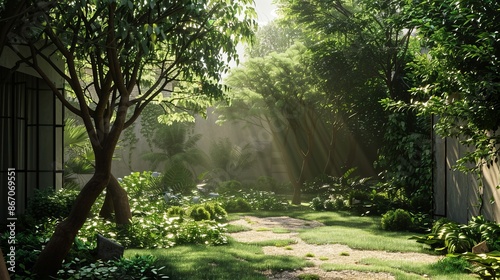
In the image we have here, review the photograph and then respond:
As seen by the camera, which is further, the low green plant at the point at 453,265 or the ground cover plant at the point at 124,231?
the low green plant at the point at 453,265

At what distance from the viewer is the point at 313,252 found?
33.2 ft

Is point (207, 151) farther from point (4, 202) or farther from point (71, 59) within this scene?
point (71, 59)

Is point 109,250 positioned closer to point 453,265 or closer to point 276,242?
point 276,242

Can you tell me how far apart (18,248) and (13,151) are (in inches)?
163

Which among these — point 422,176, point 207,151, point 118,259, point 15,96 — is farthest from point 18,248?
point 207,151

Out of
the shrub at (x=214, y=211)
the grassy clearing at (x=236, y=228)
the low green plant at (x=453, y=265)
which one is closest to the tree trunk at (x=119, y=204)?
the grassy clearing at (x=236, y=228)

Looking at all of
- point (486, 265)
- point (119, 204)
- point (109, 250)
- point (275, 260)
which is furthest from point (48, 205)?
point (486, 265)

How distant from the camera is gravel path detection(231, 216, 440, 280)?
8023 mm

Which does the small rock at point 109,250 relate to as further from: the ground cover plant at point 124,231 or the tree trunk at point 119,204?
the tree trunk at point 119,204

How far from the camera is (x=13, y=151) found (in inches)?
481

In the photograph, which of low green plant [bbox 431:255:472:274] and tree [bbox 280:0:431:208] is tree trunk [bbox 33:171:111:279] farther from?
tree [bbox 280:0:431:208]

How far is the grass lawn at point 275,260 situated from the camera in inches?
312

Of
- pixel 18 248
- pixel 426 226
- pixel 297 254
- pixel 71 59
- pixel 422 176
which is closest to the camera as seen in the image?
pixel 71 59

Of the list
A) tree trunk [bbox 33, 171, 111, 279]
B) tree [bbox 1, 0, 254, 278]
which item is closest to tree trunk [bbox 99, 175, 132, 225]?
tree [bbox 1, 0, 254, 278]
